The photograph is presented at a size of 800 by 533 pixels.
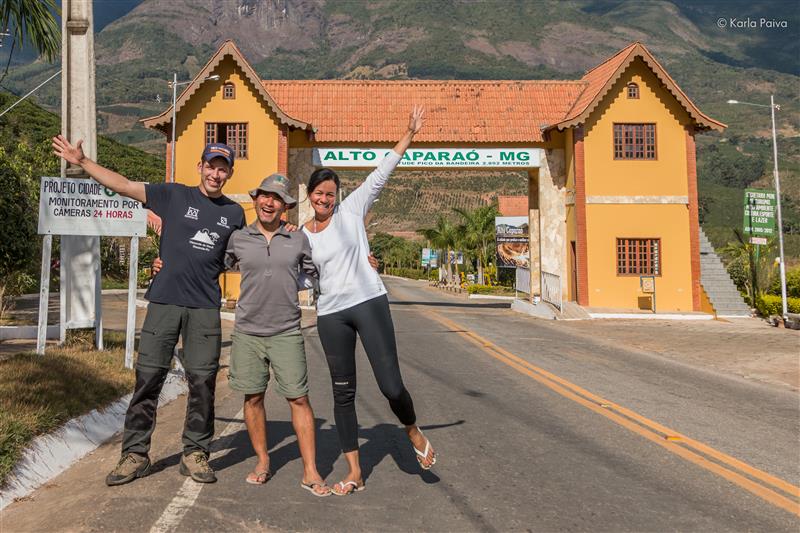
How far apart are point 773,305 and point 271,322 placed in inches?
835

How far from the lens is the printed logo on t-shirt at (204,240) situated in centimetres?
→ 453

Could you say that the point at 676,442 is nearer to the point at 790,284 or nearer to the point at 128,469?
Result: the point at 128,469

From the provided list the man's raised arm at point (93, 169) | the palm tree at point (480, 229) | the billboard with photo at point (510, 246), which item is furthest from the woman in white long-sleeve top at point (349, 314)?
the palm tree at point (480, 229)

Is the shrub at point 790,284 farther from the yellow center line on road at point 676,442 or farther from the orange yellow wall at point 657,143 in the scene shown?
the yellow center line on road at point 676,442

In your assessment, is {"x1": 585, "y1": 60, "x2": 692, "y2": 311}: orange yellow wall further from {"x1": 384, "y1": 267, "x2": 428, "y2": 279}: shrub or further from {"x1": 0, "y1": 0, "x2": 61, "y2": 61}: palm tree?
{"x1": 384, "y1": 267, "x2": 428, "y2": 279}: shrub

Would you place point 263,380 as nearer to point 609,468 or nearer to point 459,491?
point 459,491

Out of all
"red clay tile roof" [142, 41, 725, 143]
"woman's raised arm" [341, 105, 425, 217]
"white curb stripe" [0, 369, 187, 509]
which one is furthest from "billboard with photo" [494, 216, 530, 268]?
"woman's raised arm" [341, 105, 425, 217]

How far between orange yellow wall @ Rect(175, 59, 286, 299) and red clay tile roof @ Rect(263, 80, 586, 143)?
1.53 meters

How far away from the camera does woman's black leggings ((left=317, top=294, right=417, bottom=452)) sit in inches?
165

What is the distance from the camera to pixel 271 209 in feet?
14.4

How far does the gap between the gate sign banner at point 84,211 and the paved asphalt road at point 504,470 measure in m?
2.49

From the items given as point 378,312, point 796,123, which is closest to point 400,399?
point 378,312

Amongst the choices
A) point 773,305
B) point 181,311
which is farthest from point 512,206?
point 181,311

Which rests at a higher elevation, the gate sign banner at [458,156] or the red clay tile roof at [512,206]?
the red clay tile roof at [512,206]
